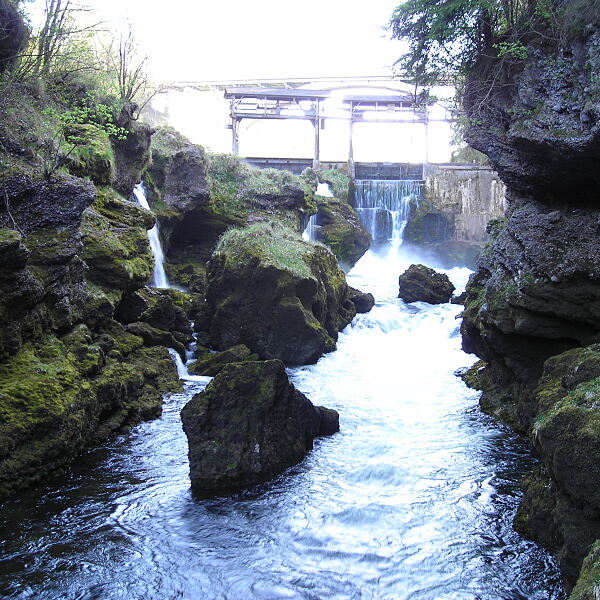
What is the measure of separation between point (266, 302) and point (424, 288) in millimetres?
8558

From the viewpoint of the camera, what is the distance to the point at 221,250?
15789mm

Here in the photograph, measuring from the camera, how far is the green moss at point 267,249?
48.1 ft

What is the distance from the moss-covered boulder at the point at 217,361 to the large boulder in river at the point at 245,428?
14.8 feet

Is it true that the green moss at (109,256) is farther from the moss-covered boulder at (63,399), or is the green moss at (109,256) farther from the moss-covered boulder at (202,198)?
the moss-covered boulder at (202,198)

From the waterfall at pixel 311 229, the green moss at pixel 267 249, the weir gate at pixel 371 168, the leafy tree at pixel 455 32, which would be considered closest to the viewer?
the leafy tree at pixel 455 32

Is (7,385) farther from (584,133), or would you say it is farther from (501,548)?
(584,133)

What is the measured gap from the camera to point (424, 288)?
2080 cm

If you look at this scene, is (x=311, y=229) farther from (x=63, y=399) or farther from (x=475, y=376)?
(x=63, y=399)

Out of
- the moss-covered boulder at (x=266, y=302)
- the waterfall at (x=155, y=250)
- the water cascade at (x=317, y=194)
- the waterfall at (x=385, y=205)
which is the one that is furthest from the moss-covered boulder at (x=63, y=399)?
the waterfall at (x=385, y=205)

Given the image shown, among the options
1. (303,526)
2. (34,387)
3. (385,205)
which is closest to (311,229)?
(385,205)

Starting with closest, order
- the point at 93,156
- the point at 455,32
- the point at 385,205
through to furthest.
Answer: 1. the point at 455,32
2. the point at 93,156
3. the point at 385,205

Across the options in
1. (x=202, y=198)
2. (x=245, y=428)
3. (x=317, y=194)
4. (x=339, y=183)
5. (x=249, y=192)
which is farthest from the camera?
(x=339, y=183)

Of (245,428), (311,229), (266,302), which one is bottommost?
(245,428)

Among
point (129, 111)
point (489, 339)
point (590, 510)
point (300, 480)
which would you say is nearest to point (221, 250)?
point (129, 111)
